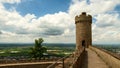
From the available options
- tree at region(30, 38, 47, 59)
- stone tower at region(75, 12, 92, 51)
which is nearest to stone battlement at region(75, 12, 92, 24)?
stone tower at region(75, 12, 92, 51)

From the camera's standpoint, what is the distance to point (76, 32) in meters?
31.5

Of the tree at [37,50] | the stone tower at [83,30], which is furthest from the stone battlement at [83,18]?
the tree at [37,50]

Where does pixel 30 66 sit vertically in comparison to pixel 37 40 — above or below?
below

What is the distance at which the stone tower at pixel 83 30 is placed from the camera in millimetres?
30681

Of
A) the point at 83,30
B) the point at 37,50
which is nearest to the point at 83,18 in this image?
the point at 83,30

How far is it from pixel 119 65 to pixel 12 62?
20.6 meters

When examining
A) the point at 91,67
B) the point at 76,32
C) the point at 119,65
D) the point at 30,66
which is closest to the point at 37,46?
the point at 76,32

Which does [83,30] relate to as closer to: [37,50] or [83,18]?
[83,18]

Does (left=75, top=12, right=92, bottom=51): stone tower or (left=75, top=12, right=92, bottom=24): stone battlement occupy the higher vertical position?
(left=75, top=12, right=92, bottom=24): stone battlement

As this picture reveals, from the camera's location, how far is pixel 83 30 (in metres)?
30.5

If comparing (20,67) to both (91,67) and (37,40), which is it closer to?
(91,67)

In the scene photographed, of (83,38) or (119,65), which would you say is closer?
(119,65)

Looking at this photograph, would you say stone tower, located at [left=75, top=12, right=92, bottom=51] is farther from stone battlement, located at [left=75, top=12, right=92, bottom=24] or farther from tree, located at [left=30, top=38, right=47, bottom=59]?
tree, located at [left=30, top=38, right=47, bottom=59]

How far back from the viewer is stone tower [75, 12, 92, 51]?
30.7 metres
